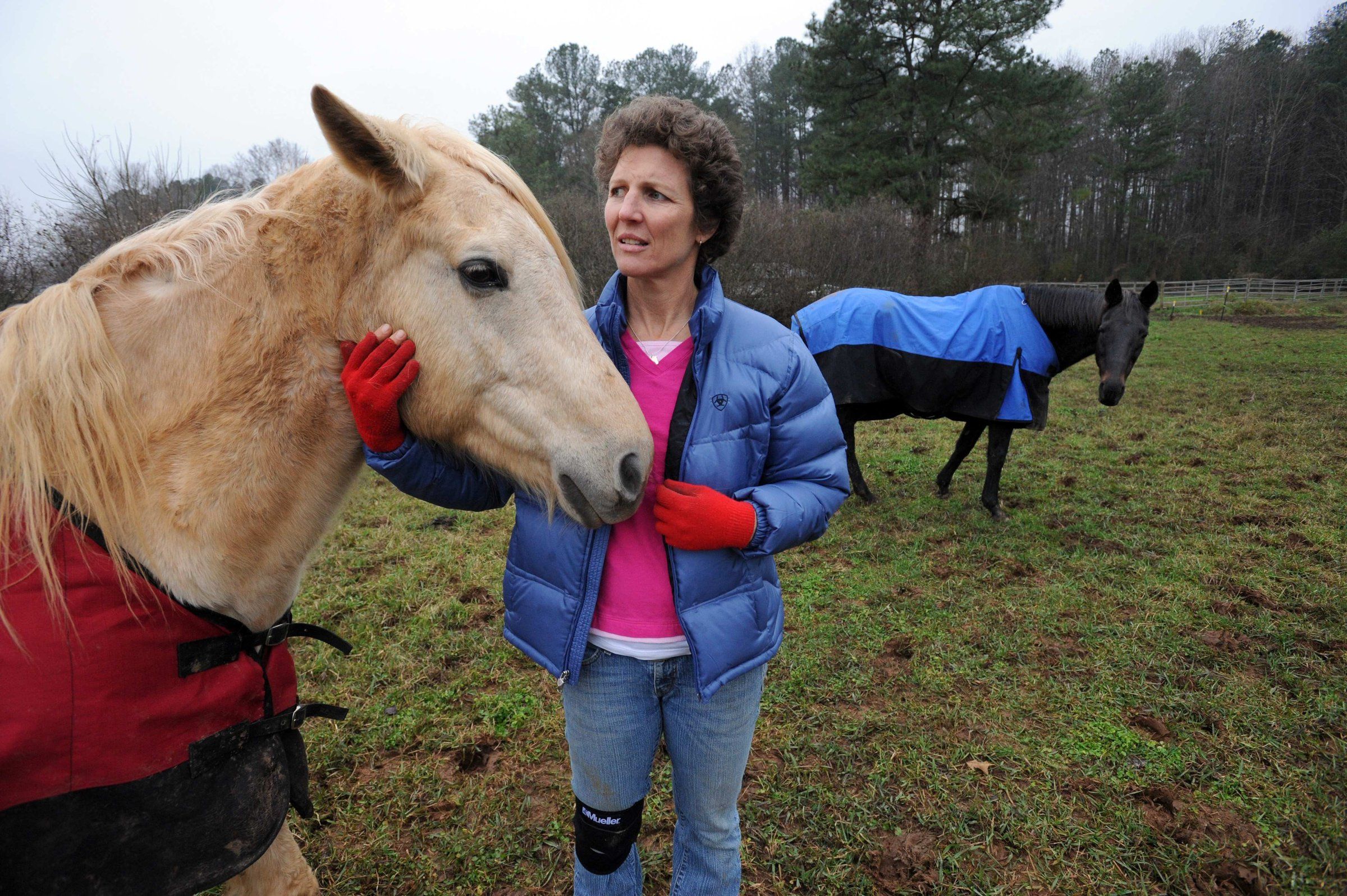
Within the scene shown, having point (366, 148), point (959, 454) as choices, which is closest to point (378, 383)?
point (366, 148)

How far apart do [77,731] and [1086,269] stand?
4103 centimetres

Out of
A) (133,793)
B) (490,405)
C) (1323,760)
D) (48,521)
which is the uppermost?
(490,405)

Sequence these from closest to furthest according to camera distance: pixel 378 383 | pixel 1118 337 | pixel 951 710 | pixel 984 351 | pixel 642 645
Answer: pixel 378 383 < pixel 642 645 < pixel 951 710 < pixel 984 351 < pixel 1118 337

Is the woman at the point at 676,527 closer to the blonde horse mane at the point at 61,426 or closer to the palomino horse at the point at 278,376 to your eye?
the palomino horse at the point at 278,376

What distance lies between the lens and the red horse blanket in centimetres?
111

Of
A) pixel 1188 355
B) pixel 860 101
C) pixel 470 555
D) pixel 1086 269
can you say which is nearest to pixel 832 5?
pixel 860 101

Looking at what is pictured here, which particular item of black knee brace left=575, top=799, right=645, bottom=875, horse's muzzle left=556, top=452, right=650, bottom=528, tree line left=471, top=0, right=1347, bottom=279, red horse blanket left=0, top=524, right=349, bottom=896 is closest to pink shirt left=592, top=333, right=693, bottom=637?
horse's muzzle left=556, top=452, right=650, bottom=528

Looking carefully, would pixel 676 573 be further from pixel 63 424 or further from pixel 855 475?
pixel 855 475

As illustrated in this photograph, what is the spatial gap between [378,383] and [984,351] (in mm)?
5046

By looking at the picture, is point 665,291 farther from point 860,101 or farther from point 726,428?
point 860,101

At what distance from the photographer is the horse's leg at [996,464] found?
18.1ft

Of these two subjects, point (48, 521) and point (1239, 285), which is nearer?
point (48, 521)

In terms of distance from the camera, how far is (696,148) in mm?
1493

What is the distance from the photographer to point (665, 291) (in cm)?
159
